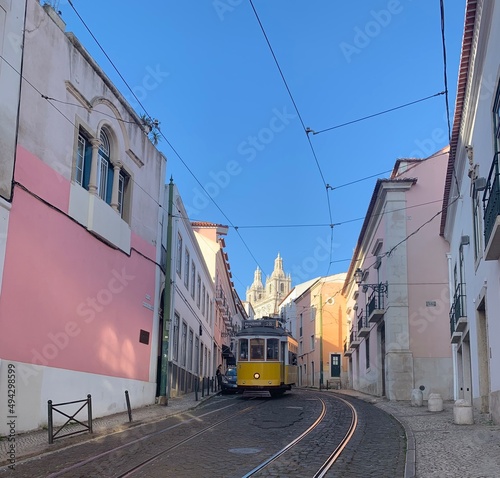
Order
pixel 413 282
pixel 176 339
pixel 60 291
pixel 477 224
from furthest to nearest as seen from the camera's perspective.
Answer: pixel 413 282 < pixel 176 339 < pixel 477 224 < pixel 60 291

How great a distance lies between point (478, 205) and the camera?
14367 millimetres

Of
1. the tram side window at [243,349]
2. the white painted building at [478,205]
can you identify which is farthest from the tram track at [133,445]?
the tram side window at [243,349]

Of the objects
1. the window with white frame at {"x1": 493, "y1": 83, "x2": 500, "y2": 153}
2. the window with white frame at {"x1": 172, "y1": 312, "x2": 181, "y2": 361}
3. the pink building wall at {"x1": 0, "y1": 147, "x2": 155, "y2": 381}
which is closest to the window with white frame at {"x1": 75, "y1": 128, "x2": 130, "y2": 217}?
the pink building wall at {"x1": 0, "y1": 147, "x2": 155, "y2": 381}

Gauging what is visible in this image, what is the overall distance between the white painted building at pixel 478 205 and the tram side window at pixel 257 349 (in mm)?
7338

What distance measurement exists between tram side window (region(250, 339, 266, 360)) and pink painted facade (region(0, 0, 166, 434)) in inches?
240

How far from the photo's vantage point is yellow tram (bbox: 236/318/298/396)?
23859 millimetres

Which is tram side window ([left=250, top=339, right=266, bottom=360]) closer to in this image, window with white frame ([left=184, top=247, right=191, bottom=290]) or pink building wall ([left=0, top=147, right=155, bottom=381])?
window with white frame ([left=184, top=247, right=191, bottom=290])

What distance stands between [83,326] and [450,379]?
1541 cm

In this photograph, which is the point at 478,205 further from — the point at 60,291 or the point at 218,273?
the point at 218,273

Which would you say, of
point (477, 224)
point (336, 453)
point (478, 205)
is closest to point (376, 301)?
point (477, 224)

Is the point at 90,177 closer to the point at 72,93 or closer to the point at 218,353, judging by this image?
the point at 72,93

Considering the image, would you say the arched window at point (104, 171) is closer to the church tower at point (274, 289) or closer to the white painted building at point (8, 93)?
the white painted building at point (8, 93)

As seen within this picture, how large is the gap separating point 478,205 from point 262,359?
12.2 metres

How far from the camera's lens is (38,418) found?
38.1ft
